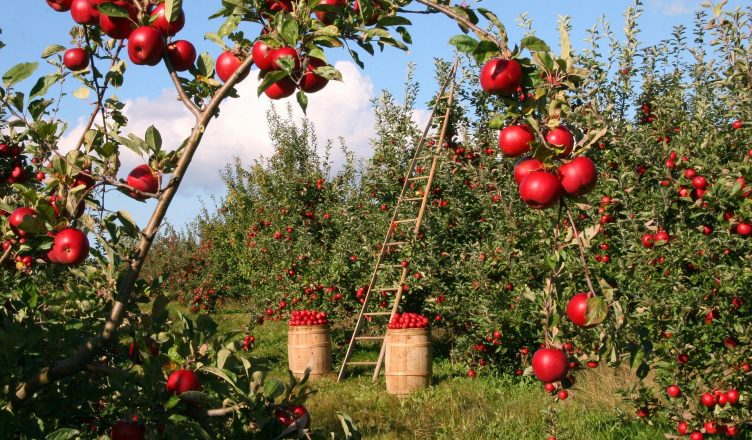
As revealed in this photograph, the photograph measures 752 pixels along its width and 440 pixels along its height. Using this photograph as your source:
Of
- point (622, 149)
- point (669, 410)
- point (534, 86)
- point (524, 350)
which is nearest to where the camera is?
point (534, 86)

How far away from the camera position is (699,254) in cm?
416

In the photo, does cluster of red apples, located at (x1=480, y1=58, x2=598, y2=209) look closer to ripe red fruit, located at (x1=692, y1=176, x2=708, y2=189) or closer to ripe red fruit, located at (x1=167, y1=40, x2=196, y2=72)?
ripe red fruit, located at (x1=167, y1=40, x2=196, y2=72)

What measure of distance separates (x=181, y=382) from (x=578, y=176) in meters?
0.83

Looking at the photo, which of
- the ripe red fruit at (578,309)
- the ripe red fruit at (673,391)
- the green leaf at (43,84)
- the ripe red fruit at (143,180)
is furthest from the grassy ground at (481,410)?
the ripe red fruit at (143,180)

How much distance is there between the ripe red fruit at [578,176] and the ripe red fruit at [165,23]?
2.50 ft

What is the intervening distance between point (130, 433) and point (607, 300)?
3.05 ft

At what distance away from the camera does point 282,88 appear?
1244 mm

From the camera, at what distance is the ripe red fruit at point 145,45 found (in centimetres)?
122

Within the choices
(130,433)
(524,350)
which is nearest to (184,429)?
(130,433)

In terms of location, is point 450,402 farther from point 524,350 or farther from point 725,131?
point 725,131

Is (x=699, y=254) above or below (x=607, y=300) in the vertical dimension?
above

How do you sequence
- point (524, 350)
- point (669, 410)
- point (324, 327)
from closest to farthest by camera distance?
point (669, 410) → point (524, 350) → point (324, 327)

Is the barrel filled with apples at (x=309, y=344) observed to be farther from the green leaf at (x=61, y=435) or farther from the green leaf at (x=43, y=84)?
the green leaf at (x=61, y=435)

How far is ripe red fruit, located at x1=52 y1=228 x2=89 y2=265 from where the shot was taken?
4.42 ft
